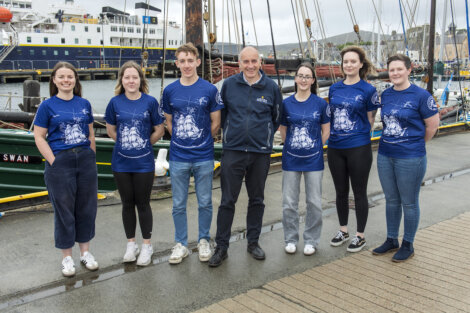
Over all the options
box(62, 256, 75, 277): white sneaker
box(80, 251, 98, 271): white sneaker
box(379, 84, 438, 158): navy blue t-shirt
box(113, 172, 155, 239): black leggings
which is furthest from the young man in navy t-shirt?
box(379, 84, 438, 158): navy blue t-shirt

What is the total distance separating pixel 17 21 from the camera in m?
50.0

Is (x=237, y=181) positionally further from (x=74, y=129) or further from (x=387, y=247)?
(x=387, y=247)

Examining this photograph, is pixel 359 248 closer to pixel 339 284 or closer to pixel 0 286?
pixel 339 284

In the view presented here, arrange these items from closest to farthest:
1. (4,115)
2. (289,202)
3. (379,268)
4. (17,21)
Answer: (379,268) < (289,202) < (4,115) < (17,21)

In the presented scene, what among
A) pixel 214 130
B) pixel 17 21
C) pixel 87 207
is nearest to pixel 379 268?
pixel 214 130

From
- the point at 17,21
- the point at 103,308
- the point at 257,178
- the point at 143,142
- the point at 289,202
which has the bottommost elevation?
the point at 103,308

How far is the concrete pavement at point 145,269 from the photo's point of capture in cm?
288

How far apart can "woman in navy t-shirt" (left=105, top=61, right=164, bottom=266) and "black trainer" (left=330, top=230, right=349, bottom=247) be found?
5.26 ft

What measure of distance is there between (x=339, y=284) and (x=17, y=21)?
56.1 metres

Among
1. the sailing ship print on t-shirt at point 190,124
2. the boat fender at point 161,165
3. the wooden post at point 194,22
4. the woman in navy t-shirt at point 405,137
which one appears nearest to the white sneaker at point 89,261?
the sailing ship print on t-shirt at point 190,124

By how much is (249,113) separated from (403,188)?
135 cm

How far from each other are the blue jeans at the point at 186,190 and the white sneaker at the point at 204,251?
0.04 m

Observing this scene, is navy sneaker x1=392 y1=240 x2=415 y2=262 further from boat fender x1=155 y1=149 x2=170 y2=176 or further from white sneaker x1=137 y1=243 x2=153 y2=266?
→ boat fender x1=155 y1=149 x2=170 y2=176

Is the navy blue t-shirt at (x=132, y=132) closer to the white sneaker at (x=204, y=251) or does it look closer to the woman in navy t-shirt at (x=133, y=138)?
the woman in navy t-shirt at (x=133, y=138)
